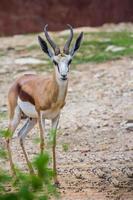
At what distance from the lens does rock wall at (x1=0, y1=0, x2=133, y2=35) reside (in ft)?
66.1

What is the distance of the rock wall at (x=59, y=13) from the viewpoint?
20156mm

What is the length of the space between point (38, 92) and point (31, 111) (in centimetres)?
19

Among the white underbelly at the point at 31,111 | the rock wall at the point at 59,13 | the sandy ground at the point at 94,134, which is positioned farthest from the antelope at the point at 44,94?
the rock wall at the point at 59,13

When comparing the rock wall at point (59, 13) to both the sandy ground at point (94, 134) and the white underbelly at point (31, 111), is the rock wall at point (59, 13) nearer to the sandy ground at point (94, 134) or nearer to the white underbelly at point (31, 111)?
the sandy ground at point (94, 134)

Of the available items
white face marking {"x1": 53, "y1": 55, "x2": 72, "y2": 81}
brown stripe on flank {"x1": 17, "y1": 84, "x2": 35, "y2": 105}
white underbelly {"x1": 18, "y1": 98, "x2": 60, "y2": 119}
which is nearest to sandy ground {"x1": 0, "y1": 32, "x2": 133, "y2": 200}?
white underbelly {"x1": 18, "y1": 98, "x2": 60, "y2": 119}

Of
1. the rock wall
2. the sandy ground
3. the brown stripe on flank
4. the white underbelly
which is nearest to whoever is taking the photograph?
the sandy ground

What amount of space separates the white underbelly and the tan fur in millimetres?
30

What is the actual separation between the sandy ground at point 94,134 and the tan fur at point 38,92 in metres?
0.69

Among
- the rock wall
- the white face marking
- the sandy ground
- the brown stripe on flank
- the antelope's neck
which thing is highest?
the white face marking

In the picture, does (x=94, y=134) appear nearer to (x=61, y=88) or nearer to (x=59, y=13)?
(x=61, y=88)

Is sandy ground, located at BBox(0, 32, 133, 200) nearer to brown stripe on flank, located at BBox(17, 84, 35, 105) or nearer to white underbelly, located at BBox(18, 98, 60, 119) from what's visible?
white underbelly, located at BBox(18, 98, 60, 119)

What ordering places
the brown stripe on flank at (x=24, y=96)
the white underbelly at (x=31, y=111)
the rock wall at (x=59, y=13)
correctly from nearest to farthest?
the white underbelly at (x=31, y=111), the brown stripe on flank at (x=24, y=96), the rock wall at (x=59, y=13)

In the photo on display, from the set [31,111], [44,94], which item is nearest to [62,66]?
[44,94]

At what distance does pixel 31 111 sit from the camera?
293 inches
